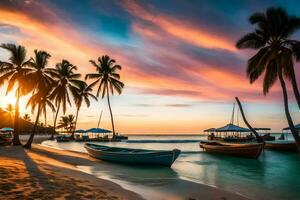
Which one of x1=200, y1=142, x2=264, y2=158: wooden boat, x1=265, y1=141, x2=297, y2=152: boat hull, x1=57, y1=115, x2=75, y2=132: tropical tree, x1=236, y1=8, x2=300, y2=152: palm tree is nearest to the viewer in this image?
x1=236, y1=8, x2=300, y2=152: palm tree

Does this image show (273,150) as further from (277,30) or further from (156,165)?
(156,165)

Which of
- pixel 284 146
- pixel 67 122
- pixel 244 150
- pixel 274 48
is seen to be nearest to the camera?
pixel 274 48

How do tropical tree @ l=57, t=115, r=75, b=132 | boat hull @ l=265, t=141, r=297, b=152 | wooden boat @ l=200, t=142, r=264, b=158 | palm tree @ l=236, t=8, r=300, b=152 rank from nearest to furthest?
palm tree @ l=236, t=8, r=300, b=152 → wooden boat @ l=200, t=142, r=264, b=158 → boat hull @ l=265, t=141, r=297, b=152 → tropical tree @ l=57, t=115, r=75, b=132

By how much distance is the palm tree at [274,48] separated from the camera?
78.6ft

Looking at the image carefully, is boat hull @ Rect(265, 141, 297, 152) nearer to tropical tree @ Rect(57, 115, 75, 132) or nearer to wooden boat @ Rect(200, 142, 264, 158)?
wooden boat @ Rect(200, 142, 264, 158)

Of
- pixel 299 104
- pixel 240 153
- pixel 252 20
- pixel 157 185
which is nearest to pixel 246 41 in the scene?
pixel 252 20

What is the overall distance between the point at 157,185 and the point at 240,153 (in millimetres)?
19385

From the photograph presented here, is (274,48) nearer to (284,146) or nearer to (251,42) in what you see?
(251,42)

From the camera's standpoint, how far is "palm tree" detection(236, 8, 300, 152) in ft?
78.6

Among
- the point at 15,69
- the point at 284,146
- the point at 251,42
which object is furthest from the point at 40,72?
the point at 284,146

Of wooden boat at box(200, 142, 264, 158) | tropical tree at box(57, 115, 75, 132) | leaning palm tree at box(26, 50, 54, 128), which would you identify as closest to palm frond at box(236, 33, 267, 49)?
wooden boat at box(200, 142, 264, 158)

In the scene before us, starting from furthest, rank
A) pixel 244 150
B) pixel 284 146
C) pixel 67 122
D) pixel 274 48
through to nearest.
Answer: pixel 67 122 < pixel 284 146 < pixel 244 150 < pixel 274 48

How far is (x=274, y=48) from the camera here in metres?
24.6

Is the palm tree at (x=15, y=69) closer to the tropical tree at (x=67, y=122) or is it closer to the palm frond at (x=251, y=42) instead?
the palm frond at (x=251, y=42)
